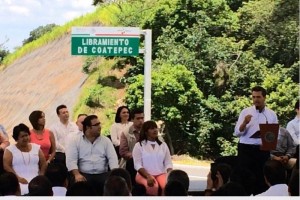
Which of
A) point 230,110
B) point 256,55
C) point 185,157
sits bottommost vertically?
point 185,157

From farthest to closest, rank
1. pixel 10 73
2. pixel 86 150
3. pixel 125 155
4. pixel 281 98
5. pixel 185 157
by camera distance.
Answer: pixel 10 73 < pixel 185 157 < pixel 281 98 < pixel 125 155 < pixel 86 150

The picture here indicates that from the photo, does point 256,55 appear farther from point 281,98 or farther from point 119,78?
point 119,78

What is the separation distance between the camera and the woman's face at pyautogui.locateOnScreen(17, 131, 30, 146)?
6.29 m

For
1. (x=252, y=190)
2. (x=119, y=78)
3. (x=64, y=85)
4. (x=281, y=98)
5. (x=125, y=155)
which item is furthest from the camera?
(x=64, y=85)

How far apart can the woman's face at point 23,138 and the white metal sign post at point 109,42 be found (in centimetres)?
615

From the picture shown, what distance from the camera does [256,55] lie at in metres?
21.4

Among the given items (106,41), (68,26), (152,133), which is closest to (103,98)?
(68,26)

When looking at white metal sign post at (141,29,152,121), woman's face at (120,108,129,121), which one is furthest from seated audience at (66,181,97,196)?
white metal sign post at (141,29,152,121)

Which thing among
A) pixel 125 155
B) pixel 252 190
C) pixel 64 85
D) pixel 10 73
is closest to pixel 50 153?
pixel 125 155

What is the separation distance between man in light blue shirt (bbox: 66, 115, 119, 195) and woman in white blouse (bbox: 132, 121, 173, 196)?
0.71 feet

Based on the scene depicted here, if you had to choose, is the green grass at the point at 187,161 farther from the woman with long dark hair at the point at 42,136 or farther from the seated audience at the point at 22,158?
the seated audience at the point at 22,158

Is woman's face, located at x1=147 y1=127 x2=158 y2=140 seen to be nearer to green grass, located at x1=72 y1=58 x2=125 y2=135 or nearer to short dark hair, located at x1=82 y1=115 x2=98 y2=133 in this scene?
short dark hair, located at x1=82 y1=115 x2=98 y2=133

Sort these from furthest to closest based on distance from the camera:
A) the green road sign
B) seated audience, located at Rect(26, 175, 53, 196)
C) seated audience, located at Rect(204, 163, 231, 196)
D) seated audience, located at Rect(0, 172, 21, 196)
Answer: the green road sign, seated audience, located at Rect(204, 163, 231, 196), seated audience, located at Rect(0, 172, 21, 196), seated audience, located at Rect(26, 175, 53, 196)

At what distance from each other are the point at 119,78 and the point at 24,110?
7.63m
